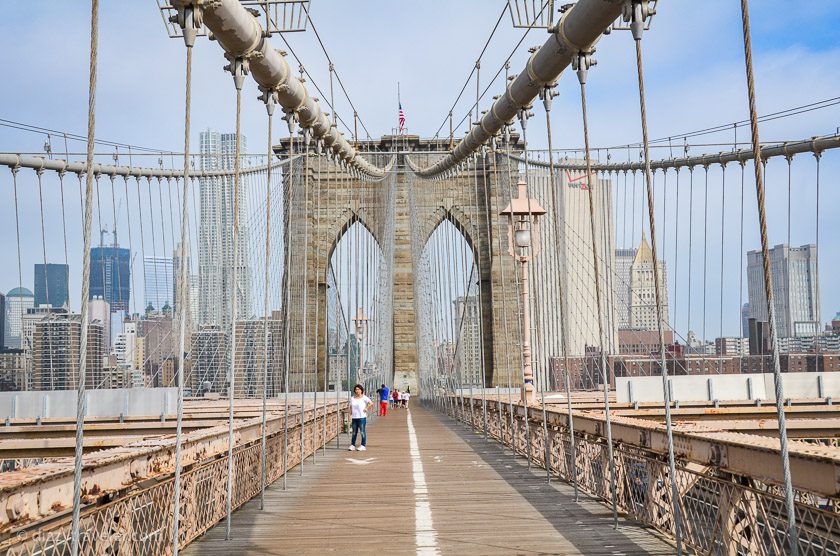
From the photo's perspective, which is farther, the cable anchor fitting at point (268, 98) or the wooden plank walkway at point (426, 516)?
the cable anchor fitting at point (268, 98)

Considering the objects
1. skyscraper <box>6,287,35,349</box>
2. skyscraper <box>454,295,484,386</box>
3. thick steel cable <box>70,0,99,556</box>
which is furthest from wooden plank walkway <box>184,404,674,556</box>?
skyscraper <box>6,287,35,349</box>

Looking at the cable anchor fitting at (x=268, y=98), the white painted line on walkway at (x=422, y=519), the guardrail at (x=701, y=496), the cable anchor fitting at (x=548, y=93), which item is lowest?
the white painted line on walkway at (x=422, y=519)

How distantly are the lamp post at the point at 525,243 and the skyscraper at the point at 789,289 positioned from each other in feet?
45.0

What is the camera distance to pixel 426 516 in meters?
7.30

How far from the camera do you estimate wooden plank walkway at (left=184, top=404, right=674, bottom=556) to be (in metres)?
6.00

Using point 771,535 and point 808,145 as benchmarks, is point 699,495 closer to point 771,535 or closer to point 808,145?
point 771,535

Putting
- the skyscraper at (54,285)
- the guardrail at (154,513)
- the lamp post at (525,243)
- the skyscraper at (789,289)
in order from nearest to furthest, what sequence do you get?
the guardrail at (154,513), the lamp post at (525,243), the skyscraper at (54,285), the skyscraper at (789,289)

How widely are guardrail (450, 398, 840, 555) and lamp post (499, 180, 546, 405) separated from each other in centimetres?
405

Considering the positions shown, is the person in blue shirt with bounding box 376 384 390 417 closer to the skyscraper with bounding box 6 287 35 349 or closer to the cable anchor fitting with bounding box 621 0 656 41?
the skyscraper with bounding box 6 287 35 349

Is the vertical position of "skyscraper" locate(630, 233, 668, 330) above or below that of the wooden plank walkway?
above

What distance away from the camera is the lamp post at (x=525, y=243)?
14781 mm

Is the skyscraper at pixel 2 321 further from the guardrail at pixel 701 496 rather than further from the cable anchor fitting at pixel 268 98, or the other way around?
the guardrail at pixel 701 496

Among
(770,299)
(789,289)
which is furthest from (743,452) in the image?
(789,289)


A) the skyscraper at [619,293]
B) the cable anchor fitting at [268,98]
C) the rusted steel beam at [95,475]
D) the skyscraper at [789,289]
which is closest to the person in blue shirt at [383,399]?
the skyscraper at [619,293]
